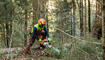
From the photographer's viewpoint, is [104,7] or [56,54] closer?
[104,7]

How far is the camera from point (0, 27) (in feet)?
37.6

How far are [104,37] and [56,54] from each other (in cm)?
565

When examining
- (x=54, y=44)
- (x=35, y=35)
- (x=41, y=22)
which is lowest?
(x=54, y=44)

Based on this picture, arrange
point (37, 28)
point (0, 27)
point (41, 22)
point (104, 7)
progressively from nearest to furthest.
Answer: point (104, 7)
point (41, 22)
point (37, 28)
point (0, 27)

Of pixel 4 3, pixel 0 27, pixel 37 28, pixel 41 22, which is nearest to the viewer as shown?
pixel 41 22

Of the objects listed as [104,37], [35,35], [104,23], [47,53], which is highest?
[104,23]

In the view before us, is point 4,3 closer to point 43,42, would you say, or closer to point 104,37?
point 43,42

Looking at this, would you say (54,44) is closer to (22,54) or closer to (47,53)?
(47,53)

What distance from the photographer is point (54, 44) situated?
6742 mm

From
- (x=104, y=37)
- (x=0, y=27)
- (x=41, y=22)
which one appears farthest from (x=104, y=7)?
(x=0, y=27)

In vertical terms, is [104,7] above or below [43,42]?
above

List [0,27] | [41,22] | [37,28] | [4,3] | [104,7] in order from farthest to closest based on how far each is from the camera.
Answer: [0,27] → [4,3] → [37,28] → [41,22] → [104,7]

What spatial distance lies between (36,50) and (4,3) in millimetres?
4640

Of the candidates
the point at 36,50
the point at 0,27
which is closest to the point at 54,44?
the point at 36,50
